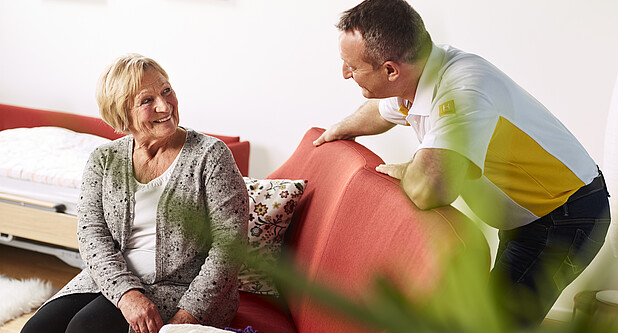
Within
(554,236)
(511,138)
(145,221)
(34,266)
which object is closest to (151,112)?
(145,221)

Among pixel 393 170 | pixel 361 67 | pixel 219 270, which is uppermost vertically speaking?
pixel 361 67

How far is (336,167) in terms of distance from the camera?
1.85 metres

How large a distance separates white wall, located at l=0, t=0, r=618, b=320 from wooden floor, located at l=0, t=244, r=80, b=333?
39.7 inches

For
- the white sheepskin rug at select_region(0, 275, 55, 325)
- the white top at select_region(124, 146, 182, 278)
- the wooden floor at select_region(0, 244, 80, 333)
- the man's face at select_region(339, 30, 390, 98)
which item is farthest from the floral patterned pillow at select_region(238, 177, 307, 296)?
the wooden floor at select_region(0, 244, 80, 333)

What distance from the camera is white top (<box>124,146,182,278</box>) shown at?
1714 millimetres

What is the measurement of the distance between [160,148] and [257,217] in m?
0.37

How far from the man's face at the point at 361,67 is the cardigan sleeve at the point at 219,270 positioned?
450 millimetres

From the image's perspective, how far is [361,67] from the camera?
59.7 inches

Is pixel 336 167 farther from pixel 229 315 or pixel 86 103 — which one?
pixel 86 103

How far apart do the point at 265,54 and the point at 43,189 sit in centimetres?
133

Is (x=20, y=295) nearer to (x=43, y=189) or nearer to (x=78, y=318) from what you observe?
(x=43, y=189)

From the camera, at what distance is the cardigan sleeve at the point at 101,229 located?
167 centimetres

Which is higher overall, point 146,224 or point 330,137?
point 330,137

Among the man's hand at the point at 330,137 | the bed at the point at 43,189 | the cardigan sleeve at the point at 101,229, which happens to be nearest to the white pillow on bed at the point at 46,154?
the bed at the point at 43,189
